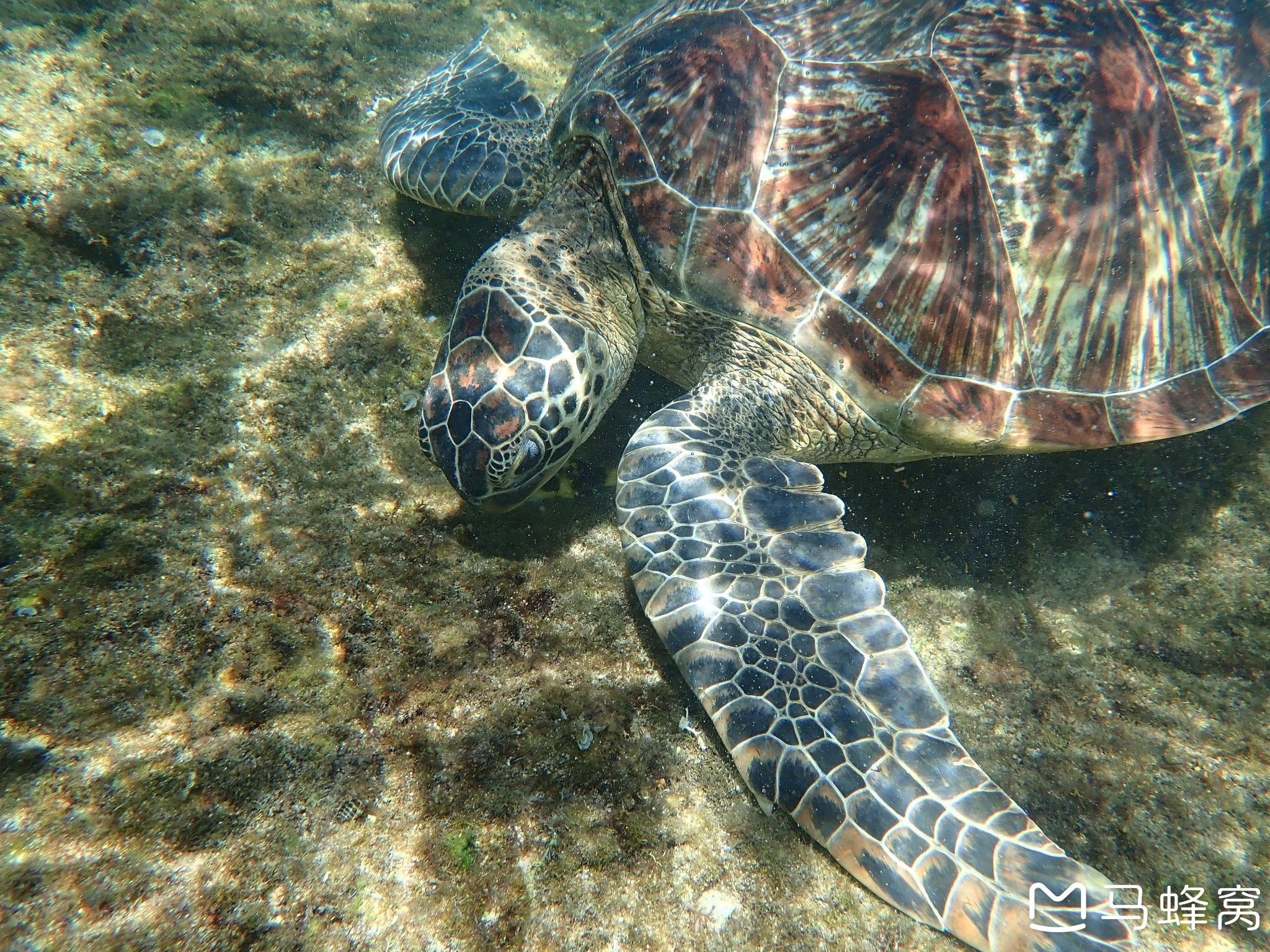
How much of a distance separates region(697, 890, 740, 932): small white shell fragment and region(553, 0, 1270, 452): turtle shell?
1.71 m

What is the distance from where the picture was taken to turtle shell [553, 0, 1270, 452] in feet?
6.85

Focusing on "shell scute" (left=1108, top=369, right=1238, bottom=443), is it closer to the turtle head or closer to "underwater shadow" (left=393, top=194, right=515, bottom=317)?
the turtle head

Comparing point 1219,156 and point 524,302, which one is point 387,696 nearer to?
point 524,302

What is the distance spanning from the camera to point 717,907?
132 centimetres

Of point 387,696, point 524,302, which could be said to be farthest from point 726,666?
point 524,302

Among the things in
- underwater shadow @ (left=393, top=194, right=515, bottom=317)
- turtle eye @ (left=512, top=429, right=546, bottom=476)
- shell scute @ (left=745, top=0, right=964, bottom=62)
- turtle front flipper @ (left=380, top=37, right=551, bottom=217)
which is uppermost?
shell scute @ (left=745, top=0, right=964, bottom=62)

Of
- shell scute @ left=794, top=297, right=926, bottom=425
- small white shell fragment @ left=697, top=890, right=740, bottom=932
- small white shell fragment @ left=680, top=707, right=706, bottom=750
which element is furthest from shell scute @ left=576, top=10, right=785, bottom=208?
small white shell fragment @ left=697, top=890, right=740, bottom=932

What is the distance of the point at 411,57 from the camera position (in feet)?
12.7

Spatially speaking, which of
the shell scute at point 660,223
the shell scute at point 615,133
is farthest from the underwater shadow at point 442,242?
the shell scute at point 660,223

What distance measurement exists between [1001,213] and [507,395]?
201 cm

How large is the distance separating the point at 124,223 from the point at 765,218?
2.64m

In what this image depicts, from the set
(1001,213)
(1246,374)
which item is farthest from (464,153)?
(1246,374)

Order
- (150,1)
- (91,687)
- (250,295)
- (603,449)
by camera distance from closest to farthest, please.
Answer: (91,687) → (250,295) → (603,449) → (150,1)

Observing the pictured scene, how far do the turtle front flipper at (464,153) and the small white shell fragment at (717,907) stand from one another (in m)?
2.93
